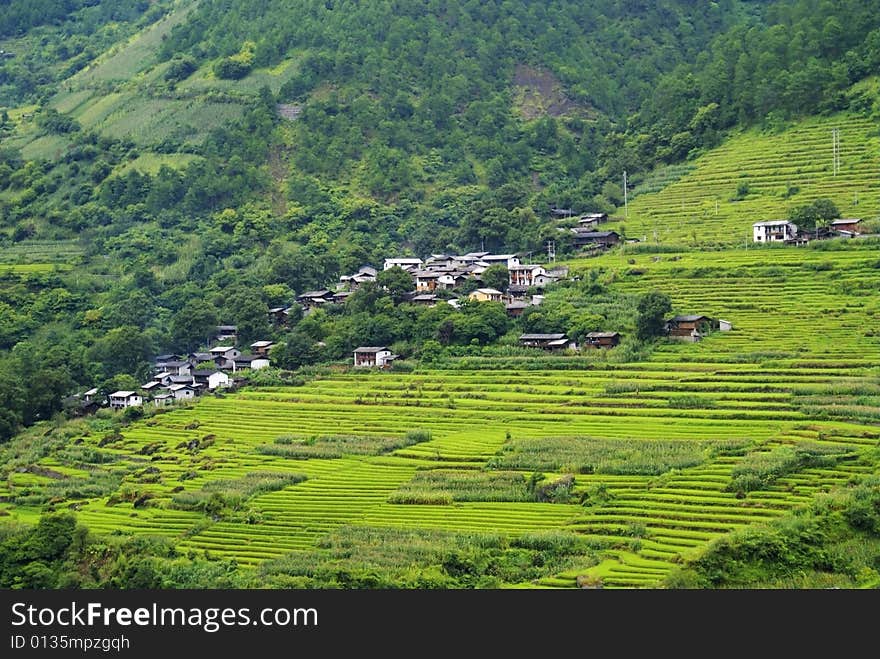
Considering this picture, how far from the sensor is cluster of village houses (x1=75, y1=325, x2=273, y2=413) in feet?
186

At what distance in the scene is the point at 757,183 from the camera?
67312 mm

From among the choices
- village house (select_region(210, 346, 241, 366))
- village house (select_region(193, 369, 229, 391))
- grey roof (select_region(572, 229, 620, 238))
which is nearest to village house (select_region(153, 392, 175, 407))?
village house (select_region(193, 369, 229, 391))

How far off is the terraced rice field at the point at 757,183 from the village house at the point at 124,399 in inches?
926

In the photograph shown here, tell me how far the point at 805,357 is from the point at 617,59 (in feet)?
176

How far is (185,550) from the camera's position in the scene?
36062mm

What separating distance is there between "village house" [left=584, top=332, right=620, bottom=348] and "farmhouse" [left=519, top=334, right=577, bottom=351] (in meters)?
0.76

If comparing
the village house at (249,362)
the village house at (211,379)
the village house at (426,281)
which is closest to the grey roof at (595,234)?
the village house at (426,281)

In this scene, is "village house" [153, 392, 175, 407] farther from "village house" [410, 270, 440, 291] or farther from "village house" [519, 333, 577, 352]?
"village house" [519, 333, 577, 352]

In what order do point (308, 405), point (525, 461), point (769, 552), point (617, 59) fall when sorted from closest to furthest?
1. point (769, 552)
2. point (525, 461)
3. point (308, 405)
4. point (617, 59)

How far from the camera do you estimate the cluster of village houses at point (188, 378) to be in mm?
56562

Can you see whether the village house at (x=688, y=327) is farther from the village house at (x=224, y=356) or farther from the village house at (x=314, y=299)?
the village house at (x=314, y=299)

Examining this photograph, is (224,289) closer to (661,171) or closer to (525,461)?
(661,171)

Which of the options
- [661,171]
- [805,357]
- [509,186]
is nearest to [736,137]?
[661,171]

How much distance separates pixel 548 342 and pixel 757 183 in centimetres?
1839
